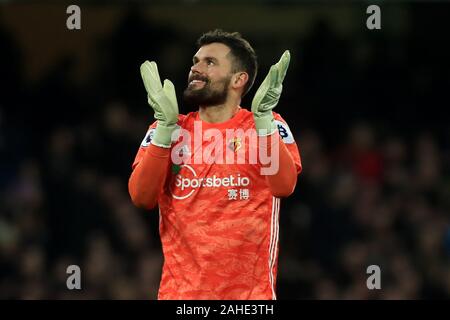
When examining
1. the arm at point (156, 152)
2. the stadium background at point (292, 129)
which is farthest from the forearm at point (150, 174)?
the stadium background at point (292, 129)

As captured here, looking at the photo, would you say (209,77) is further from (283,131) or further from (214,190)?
(214,190)

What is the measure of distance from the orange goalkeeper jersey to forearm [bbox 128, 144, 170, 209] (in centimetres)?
7

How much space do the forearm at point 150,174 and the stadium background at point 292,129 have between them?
14.5 ft

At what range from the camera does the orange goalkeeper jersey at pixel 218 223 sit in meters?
5.36

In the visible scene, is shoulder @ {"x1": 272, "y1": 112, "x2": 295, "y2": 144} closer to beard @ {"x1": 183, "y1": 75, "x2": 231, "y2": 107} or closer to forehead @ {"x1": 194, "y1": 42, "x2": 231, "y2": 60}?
beard @ {"x1": 183, "y1": 75, "x2": 231, "y2": 107}

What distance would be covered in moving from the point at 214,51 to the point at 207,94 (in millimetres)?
266

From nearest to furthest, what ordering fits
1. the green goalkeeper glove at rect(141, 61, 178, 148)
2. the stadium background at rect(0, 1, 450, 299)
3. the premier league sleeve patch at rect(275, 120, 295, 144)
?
the green goalkeeper glove at rect(141, 61, 178, 148) → the premier league sleeve patch at rect(275, 120, 295, 144) → the stadium background at rect(0, 1, 450, 299)

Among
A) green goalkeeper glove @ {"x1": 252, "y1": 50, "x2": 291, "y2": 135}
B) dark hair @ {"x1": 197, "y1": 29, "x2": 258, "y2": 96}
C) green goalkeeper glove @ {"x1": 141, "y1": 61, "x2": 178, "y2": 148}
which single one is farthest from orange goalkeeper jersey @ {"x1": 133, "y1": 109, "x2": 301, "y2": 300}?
dark hair @ {"x1": 197, "y1": 29, "x2": 258, "y2": 96}

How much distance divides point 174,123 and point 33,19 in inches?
266

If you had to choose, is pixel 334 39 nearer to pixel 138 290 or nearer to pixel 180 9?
pixel 180 9

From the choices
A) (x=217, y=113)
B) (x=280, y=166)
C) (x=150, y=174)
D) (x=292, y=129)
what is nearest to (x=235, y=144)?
(x=217, y=113)

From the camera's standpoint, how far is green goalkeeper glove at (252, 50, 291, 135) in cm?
521

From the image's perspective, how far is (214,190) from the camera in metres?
5.40
